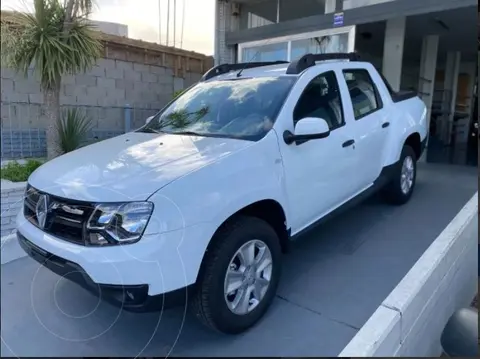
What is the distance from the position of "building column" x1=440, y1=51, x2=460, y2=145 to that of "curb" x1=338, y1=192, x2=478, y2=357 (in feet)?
34.6

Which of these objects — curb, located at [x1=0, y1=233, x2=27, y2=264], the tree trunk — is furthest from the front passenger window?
the tree trunk

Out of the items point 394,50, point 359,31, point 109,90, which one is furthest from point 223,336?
point 359,31

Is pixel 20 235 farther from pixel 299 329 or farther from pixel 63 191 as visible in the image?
pixel 299 329

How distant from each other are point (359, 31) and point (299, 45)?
7.24 ft

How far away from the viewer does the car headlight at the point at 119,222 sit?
188 cm

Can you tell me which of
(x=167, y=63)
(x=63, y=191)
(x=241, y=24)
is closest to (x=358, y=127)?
(x=63, y=191)

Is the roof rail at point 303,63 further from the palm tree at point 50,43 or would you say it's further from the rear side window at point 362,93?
the palm tree at point 50,43

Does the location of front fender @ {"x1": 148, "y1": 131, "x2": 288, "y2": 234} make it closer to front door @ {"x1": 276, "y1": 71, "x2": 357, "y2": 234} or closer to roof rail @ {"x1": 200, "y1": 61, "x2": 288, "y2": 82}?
front door @ {"x1": 276, "y1": 71, "x2": 357, "y2": 234}

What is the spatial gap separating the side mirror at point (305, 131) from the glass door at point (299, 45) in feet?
16.3

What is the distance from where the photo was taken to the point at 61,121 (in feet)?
18.2

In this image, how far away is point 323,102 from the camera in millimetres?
3205

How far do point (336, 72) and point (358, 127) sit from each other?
1.76 ft

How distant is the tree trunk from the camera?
5.38 meters

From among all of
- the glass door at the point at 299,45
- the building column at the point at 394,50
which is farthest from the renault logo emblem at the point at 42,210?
the building column at the point at 394,50
